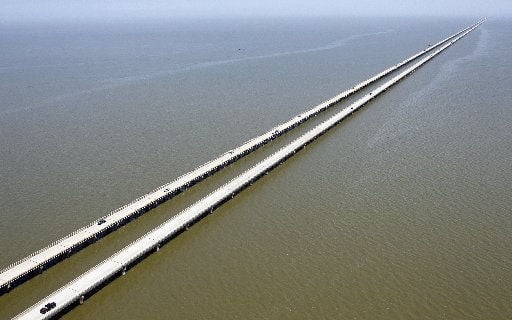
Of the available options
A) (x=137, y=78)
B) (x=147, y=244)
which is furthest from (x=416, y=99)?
(x=147, y=244)

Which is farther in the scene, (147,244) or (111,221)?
(111,221)

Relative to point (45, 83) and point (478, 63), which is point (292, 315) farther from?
point (478, 63)

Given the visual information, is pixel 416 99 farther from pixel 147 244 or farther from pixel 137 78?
pixel 147 244

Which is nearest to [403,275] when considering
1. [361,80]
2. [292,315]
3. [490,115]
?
[292,315]

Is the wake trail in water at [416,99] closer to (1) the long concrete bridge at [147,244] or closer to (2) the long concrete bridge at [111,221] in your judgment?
(1) the long concrete bridge at [147,244]

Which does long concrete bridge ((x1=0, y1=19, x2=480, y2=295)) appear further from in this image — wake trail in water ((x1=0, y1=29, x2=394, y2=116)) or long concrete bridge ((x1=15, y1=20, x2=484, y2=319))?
wake trail in water ((x1=0, y1=29, x2=394, y2=116))
